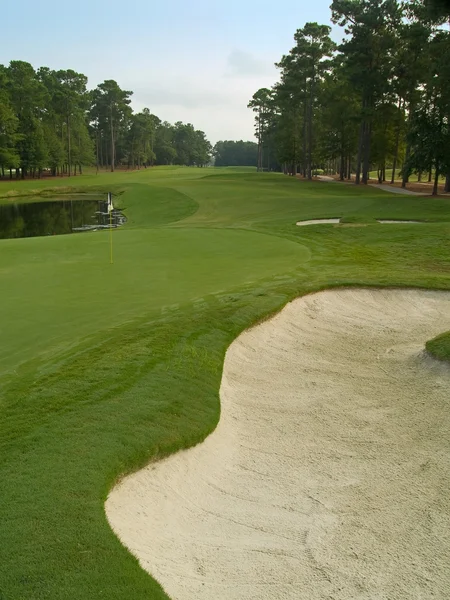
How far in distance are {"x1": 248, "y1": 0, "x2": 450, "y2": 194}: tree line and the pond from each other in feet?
71.6

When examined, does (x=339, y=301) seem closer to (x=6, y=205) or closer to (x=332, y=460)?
(x=332, y=460)

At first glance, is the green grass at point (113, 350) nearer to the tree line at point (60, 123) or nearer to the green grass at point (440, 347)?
the green grass at point (440, 347)

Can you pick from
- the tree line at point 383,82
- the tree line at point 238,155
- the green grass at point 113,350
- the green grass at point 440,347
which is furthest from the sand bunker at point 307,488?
the tree line at point 238,155

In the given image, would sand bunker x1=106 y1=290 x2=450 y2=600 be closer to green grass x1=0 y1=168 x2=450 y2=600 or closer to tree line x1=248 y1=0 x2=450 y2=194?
green grass x1=0 y1=168 x2=450 y2=600

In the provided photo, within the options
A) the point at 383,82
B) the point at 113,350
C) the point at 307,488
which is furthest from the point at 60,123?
the point at 307,488

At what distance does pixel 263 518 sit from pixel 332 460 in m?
1.54

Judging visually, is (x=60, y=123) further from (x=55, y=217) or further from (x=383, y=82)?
(x=383, y=82)

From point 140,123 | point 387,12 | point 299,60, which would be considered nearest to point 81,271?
point 387,12

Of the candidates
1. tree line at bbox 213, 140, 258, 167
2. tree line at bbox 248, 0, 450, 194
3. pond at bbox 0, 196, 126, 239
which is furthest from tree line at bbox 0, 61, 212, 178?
tree line at bbox 213, 140, 258, 167

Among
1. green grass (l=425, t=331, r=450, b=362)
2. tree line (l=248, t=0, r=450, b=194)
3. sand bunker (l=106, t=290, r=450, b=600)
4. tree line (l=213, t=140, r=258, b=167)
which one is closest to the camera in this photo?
sand bunker (l=106, t=290, r=450, b=600)

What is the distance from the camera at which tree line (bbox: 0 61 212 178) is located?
242 ft

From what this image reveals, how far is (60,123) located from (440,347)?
92653mm

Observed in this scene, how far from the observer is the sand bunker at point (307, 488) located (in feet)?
14.4

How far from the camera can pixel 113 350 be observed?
27.7ft
